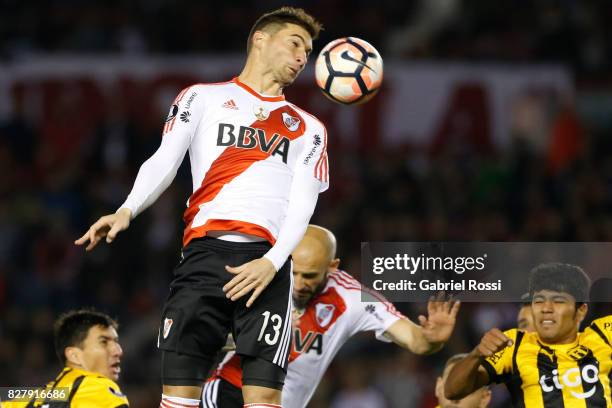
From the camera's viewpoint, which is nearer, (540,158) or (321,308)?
(321,308)

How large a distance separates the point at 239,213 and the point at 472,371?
144 cm

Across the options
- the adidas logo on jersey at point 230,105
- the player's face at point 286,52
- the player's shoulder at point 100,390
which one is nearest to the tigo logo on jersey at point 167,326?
the adidas logo on jersey at point 230,105

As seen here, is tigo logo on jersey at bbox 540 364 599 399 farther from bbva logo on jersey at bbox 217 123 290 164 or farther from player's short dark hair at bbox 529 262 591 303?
bbva logo on jersey at bbox 217 123 290 164

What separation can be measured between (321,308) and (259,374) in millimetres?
1893

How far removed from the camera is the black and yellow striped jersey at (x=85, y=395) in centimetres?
600

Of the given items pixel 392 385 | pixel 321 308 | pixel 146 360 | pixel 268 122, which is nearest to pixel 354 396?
pixel 392 385

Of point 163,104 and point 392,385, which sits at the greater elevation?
point 163,104

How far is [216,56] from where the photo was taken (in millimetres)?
14359

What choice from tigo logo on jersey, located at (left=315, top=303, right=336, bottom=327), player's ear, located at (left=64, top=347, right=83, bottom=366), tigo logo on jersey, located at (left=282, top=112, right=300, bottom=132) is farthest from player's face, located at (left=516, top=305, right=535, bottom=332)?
player's ear, located at (left=64, top=347, right=83, bottom=366)

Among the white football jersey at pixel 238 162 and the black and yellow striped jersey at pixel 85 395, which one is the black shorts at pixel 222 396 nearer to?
the black and yellow striped jersey at pixel 85 395

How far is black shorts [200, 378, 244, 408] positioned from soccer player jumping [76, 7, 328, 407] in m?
1.42

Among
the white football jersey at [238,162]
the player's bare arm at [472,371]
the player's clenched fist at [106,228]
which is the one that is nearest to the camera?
the player's clenched fist at [106,228]

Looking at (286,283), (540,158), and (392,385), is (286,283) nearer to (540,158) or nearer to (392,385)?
(392,385)

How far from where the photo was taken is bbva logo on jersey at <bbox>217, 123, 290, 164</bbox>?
5.29 meters
